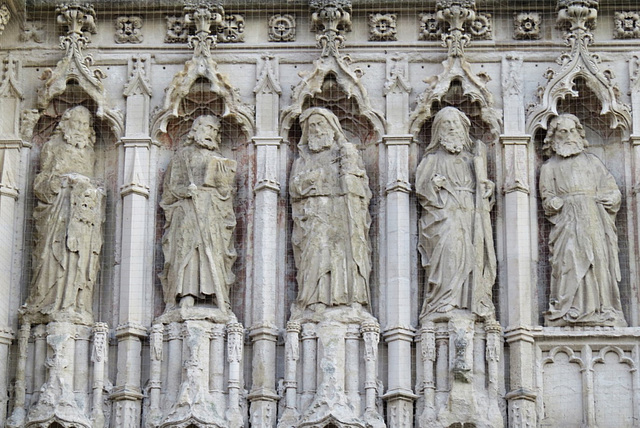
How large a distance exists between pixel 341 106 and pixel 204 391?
11.4ft

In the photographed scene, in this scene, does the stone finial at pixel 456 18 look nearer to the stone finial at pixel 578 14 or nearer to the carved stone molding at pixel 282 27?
the stone finial at pixel 578 14

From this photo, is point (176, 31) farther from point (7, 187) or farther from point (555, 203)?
point (555, 203)

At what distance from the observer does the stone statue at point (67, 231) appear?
19438 mm

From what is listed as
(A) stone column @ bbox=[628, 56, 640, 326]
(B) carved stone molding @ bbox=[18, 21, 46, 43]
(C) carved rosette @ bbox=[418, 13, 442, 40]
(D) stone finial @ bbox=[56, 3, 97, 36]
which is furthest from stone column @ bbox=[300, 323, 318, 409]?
(B) carved stone molding @ bbox=[18, 21, 46, 43]

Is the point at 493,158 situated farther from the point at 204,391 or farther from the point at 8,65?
the point at 8,65

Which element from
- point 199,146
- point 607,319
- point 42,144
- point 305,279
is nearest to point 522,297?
point 607,319

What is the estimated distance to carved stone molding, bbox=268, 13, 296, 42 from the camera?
2044 cm

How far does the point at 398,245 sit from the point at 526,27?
9.33ft

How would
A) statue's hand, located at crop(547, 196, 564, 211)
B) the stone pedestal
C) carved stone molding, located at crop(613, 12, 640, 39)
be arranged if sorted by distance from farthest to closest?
carved stone molding, located at crop(613, 12, 640, 39)
statue's hand, located at crop(547, 196, 564, 211)
the stone pedestal

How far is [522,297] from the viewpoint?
19297 millimetres

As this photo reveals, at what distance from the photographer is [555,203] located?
19.6 meters

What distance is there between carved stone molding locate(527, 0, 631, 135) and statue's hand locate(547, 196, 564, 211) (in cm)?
78

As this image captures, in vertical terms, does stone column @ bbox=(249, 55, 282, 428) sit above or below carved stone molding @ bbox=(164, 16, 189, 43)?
below

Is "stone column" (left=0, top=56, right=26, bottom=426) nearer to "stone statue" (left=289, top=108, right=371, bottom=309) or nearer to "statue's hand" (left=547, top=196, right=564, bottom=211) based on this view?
"stone statue" (left=289, top=108, right=371, bottom=309)
